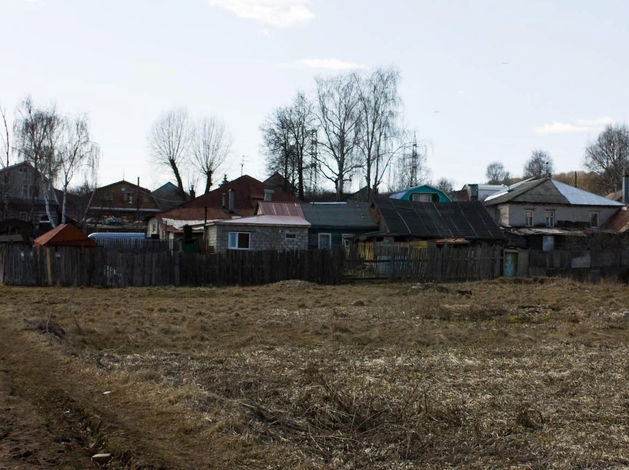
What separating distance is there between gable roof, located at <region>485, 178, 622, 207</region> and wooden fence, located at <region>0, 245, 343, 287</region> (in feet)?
75.1

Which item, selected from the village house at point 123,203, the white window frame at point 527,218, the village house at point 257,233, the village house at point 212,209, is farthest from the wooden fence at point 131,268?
the village house at point 123,203

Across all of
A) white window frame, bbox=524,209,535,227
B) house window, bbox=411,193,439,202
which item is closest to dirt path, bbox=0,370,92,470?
white window frame, bbox=524,209,535,227

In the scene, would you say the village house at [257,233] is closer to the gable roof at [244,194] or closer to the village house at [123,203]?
the gable roof at [244,194]

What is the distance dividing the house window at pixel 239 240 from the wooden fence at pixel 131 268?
8.89m

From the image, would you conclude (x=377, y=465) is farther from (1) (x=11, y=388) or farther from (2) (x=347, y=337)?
(2) (x=347, y=337)

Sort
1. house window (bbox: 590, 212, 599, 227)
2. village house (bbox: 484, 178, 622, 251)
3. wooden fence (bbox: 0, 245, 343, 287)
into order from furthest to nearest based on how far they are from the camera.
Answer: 1. house window (bbox: 590, 212, 599, 227)
2. village house (bbox: 484, 178, 622, 251)
3. wooden fence (bbox: 0, 245, 343, 287)

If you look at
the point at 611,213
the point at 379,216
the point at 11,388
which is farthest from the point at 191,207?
the point at 11,388

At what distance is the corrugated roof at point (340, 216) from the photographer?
37969mm

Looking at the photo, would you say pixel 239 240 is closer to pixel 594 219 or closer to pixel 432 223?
pixel 432 223

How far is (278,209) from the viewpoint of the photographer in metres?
37.7

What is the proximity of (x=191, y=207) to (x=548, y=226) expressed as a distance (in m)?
25.6

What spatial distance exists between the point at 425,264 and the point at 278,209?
12.0 meters

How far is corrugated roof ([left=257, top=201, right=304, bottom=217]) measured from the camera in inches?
1460

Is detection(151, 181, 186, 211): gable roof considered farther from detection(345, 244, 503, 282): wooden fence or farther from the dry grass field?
the dry grass field
